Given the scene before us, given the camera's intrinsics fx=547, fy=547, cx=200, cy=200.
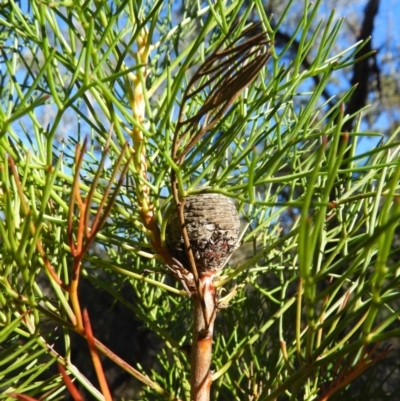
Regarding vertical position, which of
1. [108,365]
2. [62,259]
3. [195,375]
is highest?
[62,259]

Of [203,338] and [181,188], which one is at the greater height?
[181,188]

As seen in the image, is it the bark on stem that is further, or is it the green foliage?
the bark on stem

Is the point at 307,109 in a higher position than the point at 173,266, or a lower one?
higher

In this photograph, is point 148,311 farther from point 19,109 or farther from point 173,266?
point 19,109

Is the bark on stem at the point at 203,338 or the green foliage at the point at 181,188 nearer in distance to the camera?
the green foliage at the point at 181,188

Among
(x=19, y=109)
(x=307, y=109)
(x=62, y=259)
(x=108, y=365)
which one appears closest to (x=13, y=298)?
(x=62, y=259)

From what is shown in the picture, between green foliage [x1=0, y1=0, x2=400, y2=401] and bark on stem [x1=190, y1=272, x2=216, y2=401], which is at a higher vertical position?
green foliage [x1=0, y1=0, x2=400, y2=401]

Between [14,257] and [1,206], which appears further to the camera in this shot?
[1,206]

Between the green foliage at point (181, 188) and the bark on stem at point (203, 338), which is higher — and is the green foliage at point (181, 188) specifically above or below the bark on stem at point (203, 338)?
above
